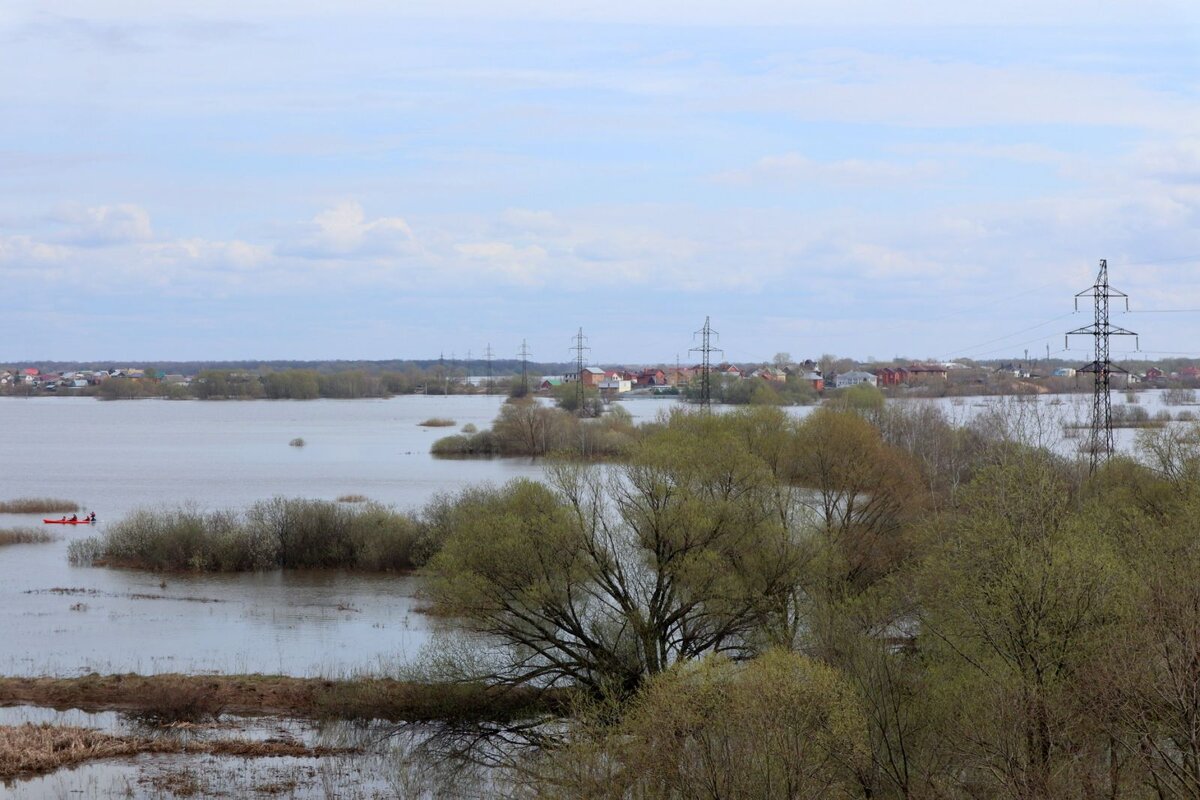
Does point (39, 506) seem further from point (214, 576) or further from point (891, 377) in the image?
point (891, 377)

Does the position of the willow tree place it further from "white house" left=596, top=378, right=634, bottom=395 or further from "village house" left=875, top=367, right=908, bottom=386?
"white house" left=596, top=378, right=634, bottom=395

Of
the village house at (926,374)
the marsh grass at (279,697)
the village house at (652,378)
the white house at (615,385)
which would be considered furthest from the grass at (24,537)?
the village house at (652,378)

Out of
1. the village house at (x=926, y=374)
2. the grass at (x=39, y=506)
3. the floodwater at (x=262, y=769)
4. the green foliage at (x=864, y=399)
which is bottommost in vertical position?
the floodwater at (x=262, y=769)

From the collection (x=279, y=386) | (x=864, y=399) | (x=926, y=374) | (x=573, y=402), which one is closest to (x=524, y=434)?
(x=573, y=402)

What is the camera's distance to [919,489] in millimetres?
27078

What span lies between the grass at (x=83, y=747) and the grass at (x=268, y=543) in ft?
43.4

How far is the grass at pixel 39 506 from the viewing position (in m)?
38.7

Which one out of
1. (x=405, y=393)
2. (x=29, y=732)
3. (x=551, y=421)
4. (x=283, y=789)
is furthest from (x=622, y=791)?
(x=405, y=393)

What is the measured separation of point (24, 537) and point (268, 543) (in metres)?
8.68

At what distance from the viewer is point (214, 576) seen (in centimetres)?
2962

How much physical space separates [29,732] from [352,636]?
7187 millimetres

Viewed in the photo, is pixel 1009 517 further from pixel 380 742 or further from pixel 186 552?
pixel 186 552

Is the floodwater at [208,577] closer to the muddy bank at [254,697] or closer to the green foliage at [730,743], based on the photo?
the muddy bank at [254,697]

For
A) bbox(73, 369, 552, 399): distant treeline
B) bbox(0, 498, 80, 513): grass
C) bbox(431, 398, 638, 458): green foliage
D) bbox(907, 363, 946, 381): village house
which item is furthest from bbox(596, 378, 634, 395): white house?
bbox(0, 498, 80, 513): grass
